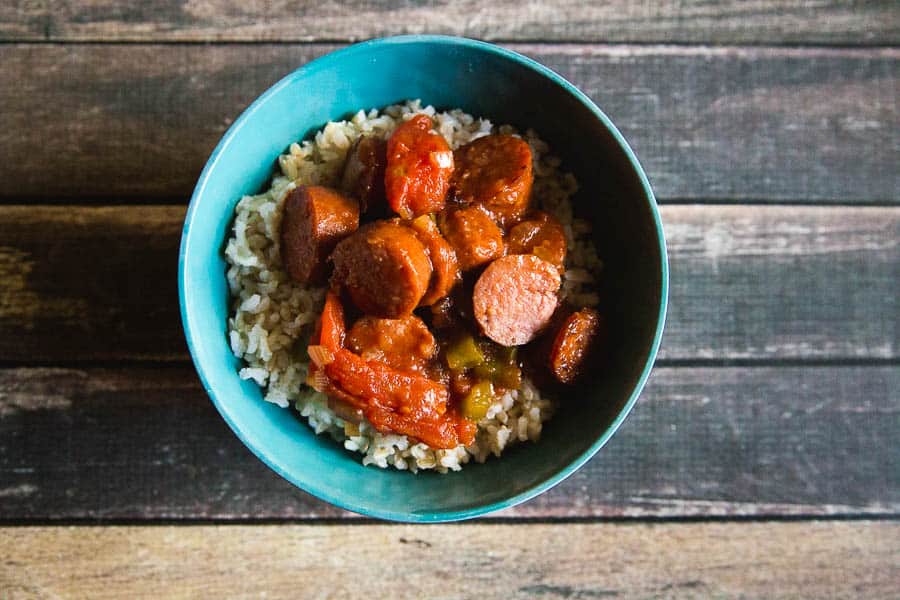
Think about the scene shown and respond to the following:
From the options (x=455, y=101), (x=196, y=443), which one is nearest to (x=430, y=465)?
(x=196, y=443)

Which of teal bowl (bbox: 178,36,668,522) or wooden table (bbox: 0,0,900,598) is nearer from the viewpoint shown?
teal bowl (bbox: 178,36,668,522)

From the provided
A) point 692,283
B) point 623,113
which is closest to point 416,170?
point 623,113

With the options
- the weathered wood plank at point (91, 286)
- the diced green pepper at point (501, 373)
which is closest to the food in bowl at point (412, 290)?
the diced green pepper at point (501, 373)

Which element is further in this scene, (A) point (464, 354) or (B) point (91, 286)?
(B) point (91, 286)

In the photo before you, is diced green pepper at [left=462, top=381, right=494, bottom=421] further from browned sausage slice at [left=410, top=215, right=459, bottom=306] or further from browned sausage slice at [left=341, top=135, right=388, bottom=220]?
browned sausage slice at [left=341, top=135, right=388, bottom=220]

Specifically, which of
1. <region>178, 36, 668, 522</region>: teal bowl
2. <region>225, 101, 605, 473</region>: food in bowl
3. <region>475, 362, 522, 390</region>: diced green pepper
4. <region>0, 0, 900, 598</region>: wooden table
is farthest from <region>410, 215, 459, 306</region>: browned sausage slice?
<region>0, 0, 900, 598</region>: wooden table

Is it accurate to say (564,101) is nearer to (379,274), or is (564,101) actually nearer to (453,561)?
(379,274)

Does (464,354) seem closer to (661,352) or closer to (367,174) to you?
(367,174)
